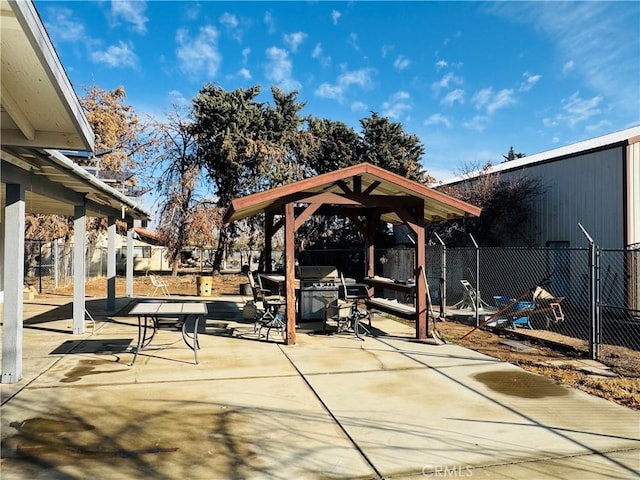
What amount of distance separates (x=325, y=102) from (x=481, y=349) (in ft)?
72.1

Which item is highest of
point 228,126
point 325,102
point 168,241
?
point 325,102

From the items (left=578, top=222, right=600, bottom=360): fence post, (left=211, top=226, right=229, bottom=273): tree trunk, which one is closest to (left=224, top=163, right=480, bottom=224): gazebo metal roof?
(left=578, top=222, right=600, bottom=360): fence post

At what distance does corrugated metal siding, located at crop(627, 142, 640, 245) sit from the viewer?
12797 millimetres

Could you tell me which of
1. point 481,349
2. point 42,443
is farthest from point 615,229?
point 42,443

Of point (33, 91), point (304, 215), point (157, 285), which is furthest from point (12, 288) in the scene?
point (157, 285)

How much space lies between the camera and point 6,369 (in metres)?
5.80

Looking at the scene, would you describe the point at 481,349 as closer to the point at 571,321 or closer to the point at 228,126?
the point at 571,321

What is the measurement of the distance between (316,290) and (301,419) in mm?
6050

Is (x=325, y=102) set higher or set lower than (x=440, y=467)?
higher

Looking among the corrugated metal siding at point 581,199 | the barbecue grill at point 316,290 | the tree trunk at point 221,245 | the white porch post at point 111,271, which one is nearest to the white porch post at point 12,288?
the barbecue grill at point 316,290

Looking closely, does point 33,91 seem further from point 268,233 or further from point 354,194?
point 268,233
